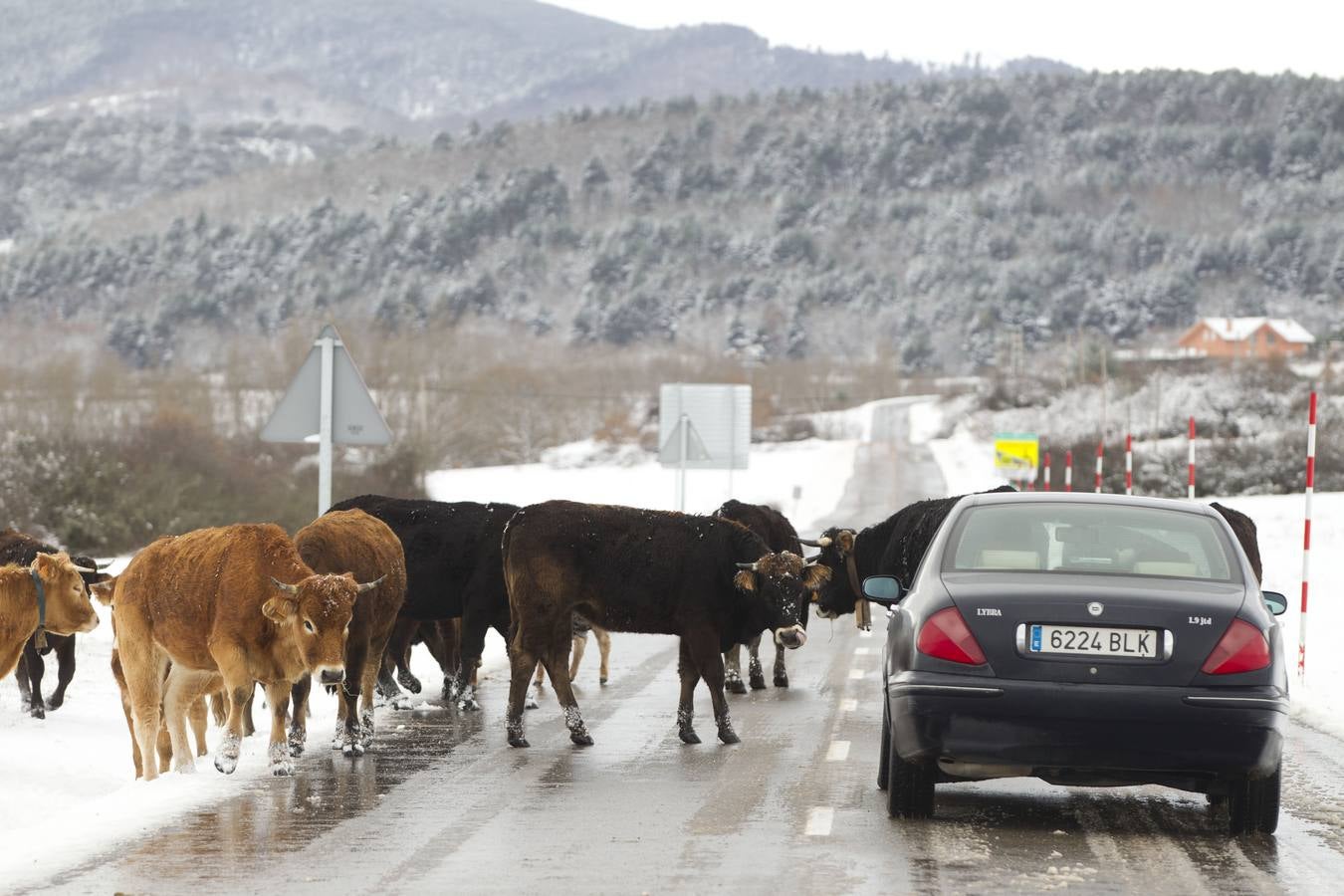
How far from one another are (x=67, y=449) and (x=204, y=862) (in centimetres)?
3694

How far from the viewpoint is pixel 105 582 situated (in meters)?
13.8

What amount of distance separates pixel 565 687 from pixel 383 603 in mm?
1346

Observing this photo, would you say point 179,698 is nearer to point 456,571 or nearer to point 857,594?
point 456,571

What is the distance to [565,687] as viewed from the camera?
12.7m

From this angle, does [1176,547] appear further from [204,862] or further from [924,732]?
[204,862]

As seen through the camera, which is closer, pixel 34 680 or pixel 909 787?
pixel 909 787

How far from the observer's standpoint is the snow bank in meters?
61.9

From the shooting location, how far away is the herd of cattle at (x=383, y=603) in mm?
11000

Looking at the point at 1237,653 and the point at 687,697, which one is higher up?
the point at 1237,653

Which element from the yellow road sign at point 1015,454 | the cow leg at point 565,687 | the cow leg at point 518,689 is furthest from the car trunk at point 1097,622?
the yellow road sign at point 1015,454

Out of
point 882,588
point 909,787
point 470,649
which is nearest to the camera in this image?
point 909,787

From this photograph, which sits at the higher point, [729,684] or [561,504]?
[561,504]

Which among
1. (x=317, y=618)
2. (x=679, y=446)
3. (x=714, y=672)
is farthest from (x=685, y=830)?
(x=679, y=446)

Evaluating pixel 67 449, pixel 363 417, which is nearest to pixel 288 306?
pixel 67 449
